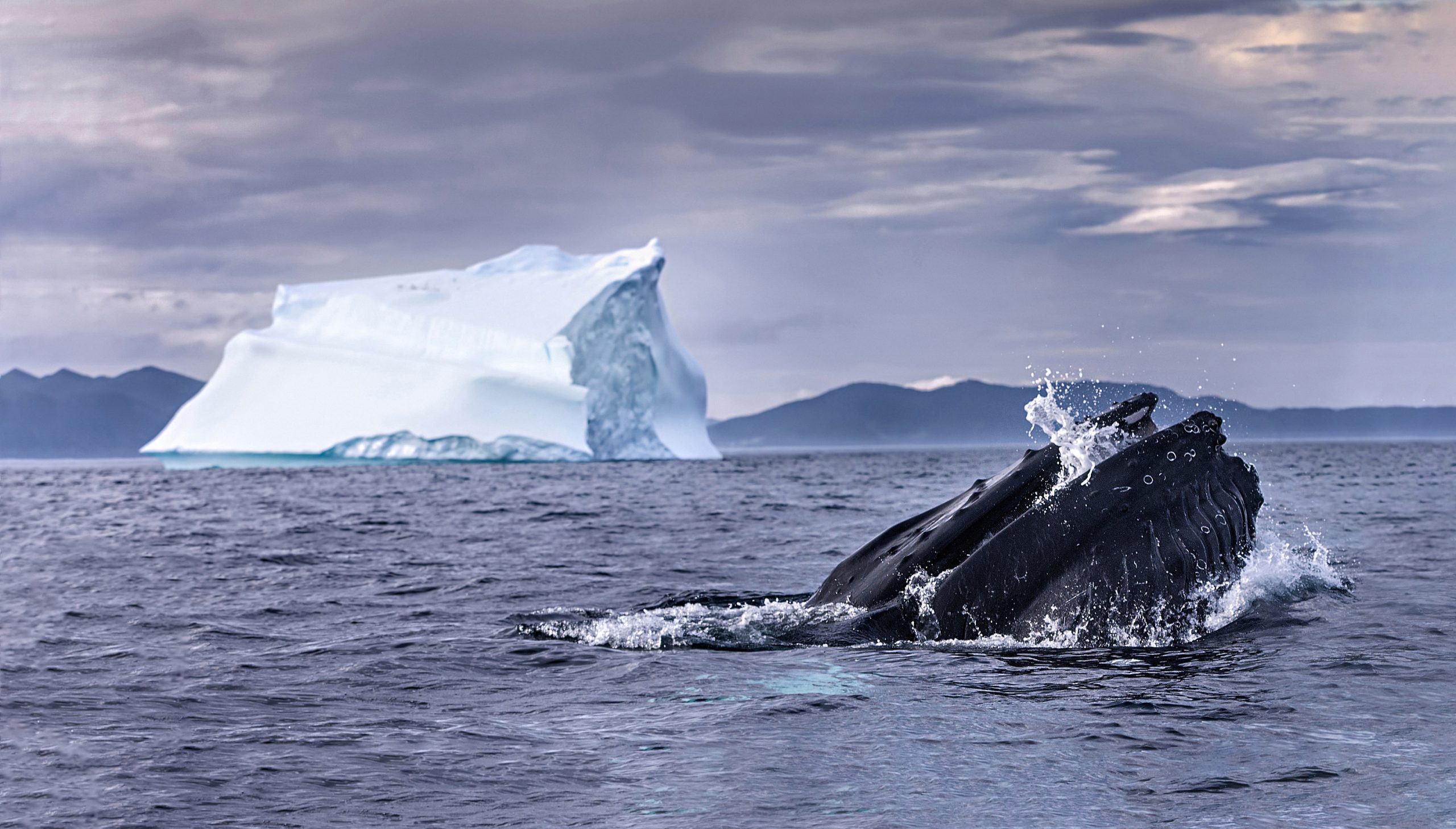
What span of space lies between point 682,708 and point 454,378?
171 ft

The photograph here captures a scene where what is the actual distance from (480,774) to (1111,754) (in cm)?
261

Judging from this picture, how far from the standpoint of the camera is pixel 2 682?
295 inches

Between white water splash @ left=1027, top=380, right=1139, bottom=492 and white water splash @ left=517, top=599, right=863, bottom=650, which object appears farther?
white water splash @ left=517, top=599, right=863, bottom=650

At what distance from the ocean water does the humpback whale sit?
21cm

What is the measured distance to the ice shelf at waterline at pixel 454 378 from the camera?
5547 centimetres

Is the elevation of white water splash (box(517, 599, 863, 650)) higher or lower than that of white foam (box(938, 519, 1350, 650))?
lower

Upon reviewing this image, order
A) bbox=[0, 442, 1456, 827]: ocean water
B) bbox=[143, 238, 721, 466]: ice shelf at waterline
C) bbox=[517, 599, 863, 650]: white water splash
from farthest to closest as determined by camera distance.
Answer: bbox=[143, 238, 721, 466]: ice shelf at waterline, bbox=[517, 599, 863, 650]: white water splash, bbox=[0, 442, 1456, 827]: ocean water

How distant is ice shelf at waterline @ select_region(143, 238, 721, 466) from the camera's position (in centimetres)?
5547

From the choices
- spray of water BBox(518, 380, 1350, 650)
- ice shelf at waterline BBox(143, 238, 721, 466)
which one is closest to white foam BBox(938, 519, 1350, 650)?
spray of water BBox(518, 380, 1350, 650)

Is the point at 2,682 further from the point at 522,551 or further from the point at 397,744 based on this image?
the point at 522,551

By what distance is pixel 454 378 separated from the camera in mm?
56750

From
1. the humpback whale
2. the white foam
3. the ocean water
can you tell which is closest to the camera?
the ocean water

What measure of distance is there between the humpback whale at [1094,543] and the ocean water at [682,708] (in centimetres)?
21

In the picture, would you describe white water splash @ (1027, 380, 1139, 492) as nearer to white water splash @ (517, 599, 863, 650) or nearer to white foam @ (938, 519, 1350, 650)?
white foam @ (938, 519, 1350, 650)
